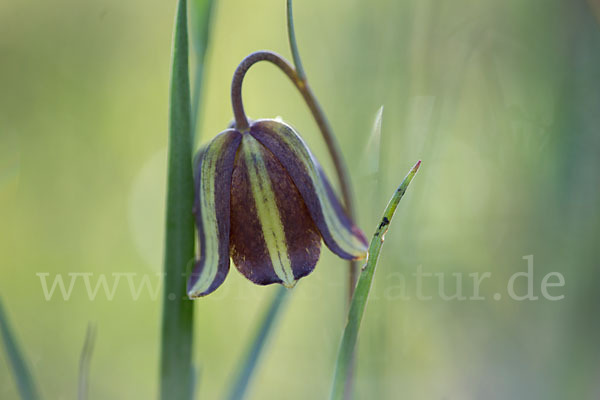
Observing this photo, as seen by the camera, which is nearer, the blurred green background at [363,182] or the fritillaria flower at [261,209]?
the fritillaria flower at [261,209]

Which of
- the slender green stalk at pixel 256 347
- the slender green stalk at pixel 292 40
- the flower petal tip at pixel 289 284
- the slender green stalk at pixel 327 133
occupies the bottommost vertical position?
the slender green stalk at pixel 256 347

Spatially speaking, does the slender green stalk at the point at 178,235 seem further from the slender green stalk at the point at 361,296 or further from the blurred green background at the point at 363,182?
the blurred green background at the point at 363,182

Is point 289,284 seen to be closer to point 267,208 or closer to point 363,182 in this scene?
point 267,208

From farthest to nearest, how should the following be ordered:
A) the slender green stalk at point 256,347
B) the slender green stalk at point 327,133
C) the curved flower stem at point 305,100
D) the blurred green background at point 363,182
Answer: the blurred green background at point 363,182
the slender green stalk at point 256,347
the slender green stalk at point 327,133
the curved flower stem at point 305,100

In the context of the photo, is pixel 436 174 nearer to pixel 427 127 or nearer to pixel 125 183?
pixel 427 127

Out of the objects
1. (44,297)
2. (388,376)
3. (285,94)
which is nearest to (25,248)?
(44,297)

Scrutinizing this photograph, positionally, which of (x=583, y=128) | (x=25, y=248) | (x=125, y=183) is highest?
(x=583, y=128)

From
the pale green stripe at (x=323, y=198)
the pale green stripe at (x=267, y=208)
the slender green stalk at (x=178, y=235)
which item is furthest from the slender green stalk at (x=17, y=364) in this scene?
the pale green stripe at (x=323, y=198)

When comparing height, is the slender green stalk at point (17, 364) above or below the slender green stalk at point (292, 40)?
below
